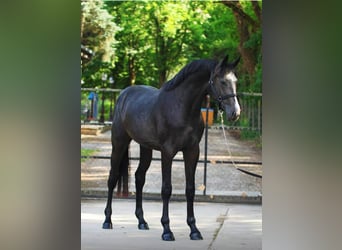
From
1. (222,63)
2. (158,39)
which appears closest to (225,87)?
(222,63)

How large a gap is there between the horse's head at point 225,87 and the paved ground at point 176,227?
1.42 m

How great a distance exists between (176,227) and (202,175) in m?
6.01

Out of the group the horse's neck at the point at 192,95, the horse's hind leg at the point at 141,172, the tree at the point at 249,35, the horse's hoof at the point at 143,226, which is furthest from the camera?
the tree at the point at 249,35

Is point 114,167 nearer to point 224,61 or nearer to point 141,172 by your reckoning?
point 141,172

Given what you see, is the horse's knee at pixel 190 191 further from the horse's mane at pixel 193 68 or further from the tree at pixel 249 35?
the tree at pixel 249 35

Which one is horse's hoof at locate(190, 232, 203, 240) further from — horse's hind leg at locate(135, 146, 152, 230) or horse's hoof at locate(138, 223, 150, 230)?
horse's hind leg at locate(135, 146, 152, 230)

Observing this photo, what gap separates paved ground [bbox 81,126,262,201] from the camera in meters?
11.3

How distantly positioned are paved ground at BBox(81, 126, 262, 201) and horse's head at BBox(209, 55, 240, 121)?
263 cm

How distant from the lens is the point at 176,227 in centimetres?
854

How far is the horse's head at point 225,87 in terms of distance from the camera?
7020mm

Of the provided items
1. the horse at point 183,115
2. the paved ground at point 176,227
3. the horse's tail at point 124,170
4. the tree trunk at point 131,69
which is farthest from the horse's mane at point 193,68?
the tree trunk at point 131,69

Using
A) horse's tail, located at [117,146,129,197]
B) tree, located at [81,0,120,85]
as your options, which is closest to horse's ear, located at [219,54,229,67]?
horse's tail, located at [117,146,129,197]
